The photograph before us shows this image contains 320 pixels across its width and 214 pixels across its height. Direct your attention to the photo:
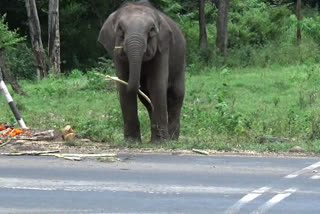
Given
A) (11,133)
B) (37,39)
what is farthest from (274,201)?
(37,39)

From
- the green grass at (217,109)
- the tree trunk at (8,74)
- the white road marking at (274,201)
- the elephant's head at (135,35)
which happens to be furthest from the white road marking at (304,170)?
the tree trunk at (8,74)

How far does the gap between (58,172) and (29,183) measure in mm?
714

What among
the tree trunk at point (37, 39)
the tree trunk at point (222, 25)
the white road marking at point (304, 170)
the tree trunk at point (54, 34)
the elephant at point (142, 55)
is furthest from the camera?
the tree trunk at point (222, 25)

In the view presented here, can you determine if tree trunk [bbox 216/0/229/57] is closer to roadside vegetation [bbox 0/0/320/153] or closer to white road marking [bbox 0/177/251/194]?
roadside vegetation [bbox 0/0/320/153]

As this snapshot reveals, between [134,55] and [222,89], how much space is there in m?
9.85

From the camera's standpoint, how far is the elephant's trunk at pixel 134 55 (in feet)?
38.9

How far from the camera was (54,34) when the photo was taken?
1152 inches

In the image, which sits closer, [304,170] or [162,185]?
[162,185]

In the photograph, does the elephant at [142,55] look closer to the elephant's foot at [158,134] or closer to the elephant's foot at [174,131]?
the elephant's foot at [158,134]

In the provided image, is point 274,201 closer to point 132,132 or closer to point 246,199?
point 246,199

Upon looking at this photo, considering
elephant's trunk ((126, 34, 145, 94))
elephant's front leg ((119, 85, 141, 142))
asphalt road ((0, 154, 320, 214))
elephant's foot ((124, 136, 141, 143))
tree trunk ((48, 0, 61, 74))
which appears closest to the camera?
asphalt road ((0, 154, 320, 214))

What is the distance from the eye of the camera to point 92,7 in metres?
36.4

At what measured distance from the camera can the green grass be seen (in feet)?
44.0

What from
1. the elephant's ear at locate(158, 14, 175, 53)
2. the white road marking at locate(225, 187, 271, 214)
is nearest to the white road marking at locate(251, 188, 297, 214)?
the white road marking at locate(225, 187, 271, 214)
